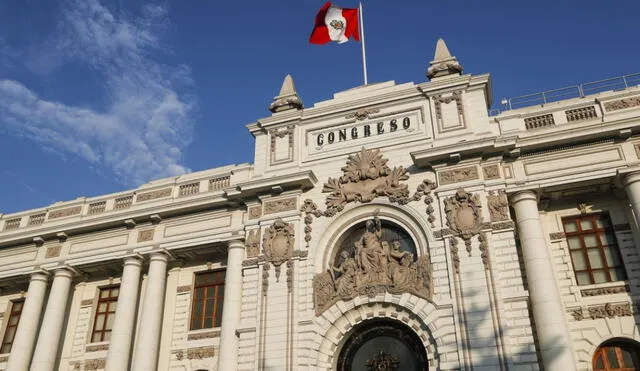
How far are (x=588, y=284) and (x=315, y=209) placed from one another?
9364 mm

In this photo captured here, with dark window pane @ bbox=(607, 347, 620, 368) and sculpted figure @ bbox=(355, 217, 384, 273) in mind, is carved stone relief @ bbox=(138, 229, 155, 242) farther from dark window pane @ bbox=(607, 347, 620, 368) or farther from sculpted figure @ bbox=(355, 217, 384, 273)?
dark window pane @ bbox=(607, 347, 620, 368)

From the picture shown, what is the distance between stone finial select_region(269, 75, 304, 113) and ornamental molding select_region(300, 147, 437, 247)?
3.93 meters

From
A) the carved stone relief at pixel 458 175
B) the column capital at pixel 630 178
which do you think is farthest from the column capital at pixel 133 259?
the column capital at pixel 630 178

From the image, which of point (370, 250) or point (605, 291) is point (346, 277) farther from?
point (605, 291)

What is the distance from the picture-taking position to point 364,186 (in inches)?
815

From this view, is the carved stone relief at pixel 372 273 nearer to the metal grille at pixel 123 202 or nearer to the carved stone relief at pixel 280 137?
the carved stone relief at pixel 280 137

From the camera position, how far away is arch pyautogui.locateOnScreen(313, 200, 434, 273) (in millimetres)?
19328

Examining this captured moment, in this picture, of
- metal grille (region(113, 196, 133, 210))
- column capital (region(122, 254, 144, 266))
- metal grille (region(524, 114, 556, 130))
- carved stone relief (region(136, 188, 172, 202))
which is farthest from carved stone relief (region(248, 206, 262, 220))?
metal grille (region(524, 114, 556, 130))

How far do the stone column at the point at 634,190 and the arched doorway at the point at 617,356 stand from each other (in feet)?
12.4

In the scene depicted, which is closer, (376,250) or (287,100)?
(376,250)

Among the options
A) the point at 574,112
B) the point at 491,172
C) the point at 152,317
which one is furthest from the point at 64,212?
the point at 574,112

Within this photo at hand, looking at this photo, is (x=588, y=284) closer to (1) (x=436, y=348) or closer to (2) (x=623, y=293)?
(2) (x=623, y=293)

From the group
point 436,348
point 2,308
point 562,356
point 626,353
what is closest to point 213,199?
point 436,348

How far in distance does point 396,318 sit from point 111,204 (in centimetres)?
1381
